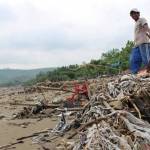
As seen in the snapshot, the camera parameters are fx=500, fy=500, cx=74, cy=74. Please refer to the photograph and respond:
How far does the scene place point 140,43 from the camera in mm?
10289

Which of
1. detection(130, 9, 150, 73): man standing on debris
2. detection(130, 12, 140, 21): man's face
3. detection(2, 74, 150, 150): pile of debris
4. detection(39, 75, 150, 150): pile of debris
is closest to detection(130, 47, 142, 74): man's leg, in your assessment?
detection(130, 9, 150, 73): man standing on debris

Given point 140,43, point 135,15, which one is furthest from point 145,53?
point 135,15

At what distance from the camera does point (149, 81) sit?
7727 mm

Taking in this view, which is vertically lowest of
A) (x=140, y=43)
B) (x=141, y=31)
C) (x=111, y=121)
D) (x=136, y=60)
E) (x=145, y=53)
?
(x=111, y=121)

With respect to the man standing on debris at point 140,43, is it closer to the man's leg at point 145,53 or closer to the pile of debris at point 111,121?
the man's leg at point 145,53

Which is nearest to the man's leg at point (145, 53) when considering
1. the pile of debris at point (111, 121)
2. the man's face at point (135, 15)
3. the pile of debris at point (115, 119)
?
the man's face at point (135, 15)

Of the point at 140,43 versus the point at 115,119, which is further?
the point at 140,43

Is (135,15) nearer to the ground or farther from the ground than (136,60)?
farther from the ground

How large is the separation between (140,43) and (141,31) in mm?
253

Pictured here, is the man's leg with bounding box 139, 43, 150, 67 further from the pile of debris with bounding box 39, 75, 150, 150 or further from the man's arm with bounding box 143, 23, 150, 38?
the pile of debris with bounding box 39, 75, 150, 150

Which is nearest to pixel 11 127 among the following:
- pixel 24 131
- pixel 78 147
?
pixel 24 131

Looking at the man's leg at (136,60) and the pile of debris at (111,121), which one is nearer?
the pile of debris at (111,121)

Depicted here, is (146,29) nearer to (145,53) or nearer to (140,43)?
(140,43)

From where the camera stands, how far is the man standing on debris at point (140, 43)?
33.3ft
